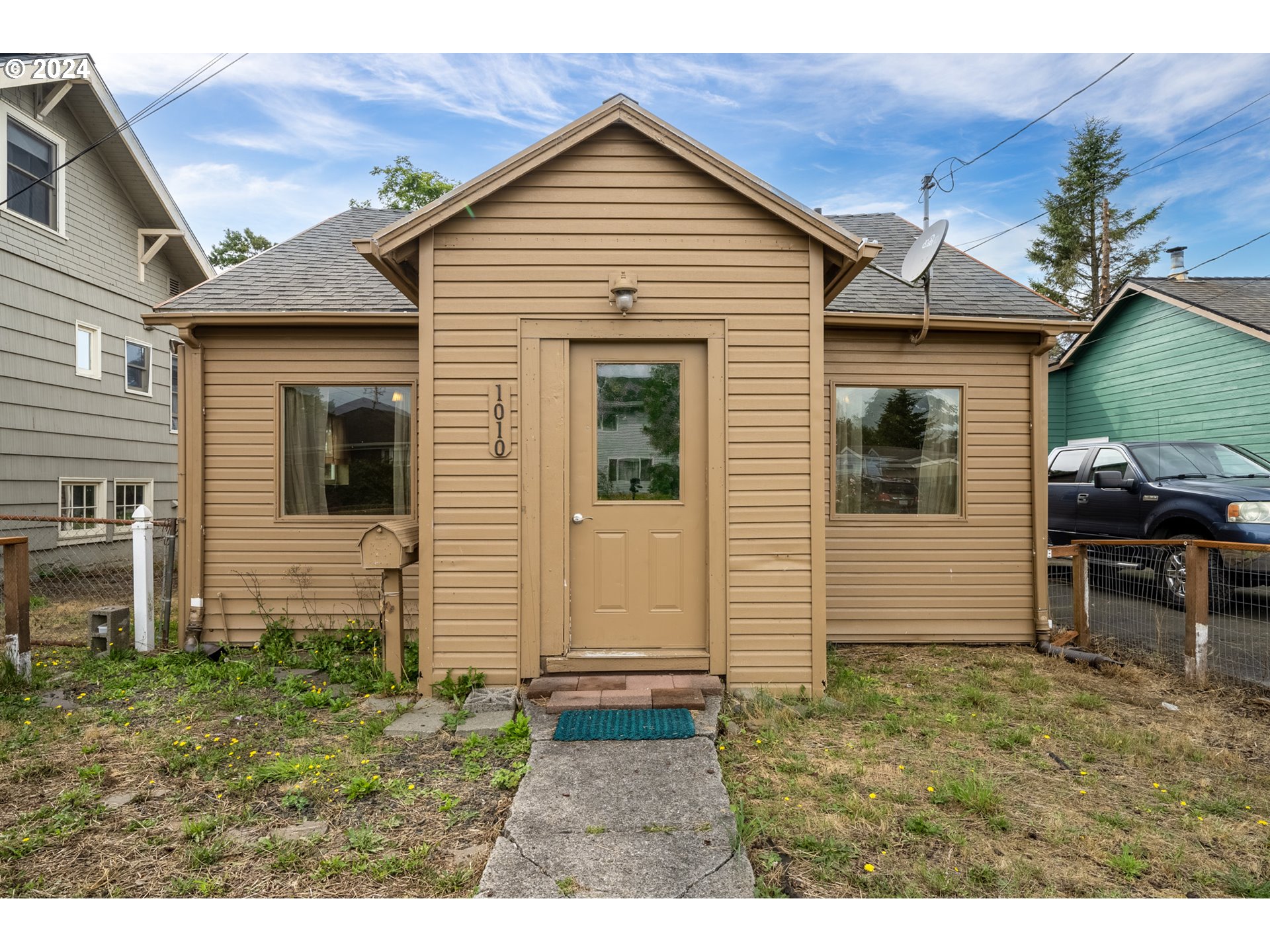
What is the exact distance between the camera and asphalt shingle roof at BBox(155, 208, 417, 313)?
552 cm

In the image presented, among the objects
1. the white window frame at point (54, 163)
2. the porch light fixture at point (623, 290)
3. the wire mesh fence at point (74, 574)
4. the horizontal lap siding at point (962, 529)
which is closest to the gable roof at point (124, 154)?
the white window frame at point (54, 163)

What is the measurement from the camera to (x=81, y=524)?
8320mm

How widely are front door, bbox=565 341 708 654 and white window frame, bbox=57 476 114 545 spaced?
7660 mm

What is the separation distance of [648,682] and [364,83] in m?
10.3

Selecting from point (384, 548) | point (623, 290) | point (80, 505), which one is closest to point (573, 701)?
point (384, 548)

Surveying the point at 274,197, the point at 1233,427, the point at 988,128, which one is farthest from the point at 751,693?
the point at 274,197

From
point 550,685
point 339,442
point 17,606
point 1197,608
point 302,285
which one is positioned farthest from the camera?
point 302,285

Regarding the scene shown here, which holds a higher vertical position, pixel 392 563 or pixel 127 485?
pixel 127 485

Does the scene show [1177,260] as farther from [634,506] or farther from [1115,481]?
[634,506]

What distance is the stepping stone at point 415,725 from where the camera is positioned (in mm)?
3717

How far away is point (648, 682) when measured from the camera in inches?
166

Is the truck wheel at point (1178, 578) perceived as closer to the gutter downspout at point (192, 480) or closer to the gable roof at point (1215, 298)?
the gable roof at point (1215, 298)

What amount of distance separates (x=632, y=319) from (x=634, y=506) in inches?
48.0

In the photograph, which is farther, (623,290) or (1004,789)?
(623,290)
